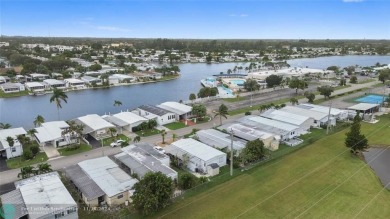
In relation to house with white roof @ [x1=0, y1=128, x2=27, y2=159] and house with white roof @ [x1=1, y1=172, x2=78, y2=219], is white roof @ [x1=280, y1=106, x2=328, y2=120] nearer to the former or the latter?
house with white roof @ [x1=1, y1=172, x2=78, y2=219]

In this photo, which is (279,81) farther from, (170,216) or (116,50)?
(116,50)

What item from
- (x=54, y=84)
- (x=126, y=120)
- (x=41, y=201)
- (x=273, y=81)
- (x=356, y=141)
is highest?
(x=273, y=81)

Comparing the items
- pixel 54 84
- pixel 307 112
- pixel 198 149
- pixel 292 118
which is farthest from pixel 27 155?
pixel 54 84

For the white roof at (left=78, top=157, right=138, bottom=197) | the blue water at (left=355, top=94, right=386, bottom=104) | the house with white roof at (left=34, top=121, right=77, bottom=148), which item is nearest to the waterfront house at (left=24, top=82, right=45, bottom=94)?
the house with white roof at (left=34, top=121, right=77, bottom=148)

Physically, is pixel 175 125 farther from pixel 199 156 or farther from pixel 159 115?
pixel 199 156

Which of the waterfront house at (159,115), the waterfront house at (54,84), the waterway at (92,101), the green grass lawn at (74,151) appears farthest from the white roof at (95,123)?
the waterfront house at (54,84)

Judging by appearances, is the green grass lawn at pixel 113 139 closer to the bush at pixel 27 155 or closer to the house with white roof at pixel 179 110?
the bush at pixel 27 155
